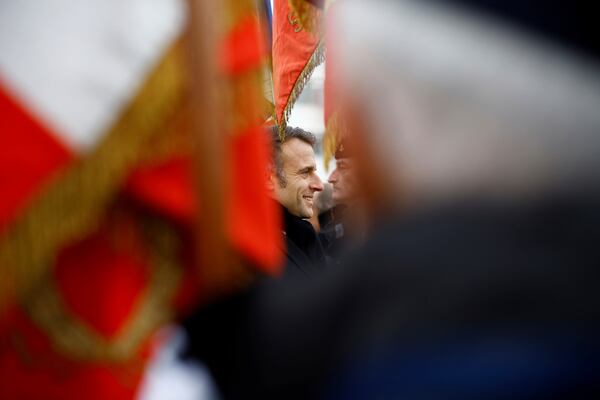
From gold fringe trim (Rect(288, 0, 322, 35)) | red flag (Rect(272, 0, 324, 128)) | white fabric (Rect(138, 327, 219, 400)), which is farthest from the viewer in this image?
red flag (Rect(272, 0, 324, 128))

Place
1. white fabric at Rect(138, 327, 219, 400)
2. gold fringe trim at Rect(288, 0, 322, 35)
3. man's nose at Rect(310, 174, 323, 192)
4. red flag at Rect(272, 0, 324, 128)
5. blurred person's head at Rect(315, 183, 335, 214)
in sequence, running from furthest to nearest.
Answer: blurred person's head at Rect(315, 183, 335, 214) < man's nose at Rect(310, 174, 323, 192) < red flag at Rect(272, 0, 324, 128) < gold fringe trim at Rect(288, 0, 322, 35) < white fabric at Rect(138, 327, 219, 400)

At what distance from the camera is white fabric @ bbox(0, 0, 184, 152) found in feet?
2.51

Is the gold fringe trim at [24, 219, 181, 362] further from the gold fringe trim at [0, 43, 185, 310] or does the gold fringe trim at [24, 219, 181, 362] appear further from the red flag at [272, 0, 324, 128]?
the red flag at [272, 0, 324, 128]

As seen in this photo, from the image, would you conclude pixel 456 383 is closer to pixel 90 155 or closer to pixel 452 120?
pixel 452 120

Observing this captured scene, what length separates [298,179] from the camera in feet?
9.82

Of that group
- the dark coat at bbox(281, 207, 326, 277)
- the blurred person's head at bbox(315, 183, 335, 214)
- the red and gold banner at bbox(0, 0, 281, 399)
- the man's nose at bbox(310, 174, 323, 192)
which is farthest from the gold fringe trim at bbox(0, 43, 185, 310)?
the blurred person's head at bbox(315, 183, 335, 214)

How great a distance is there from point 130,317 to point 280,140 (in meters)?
2.23

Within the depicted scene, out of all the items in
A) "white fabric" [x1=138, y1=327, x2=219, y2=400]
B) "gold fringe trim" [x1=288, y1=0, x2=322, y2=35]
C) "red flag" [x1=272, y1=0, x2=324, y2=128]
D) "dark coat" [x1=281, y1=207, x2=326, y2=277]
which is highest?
"red flag" [x1=272, y1=0, x2=324, y2=128]

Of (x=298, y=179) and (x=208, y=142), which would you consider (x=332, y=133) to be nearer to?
(x=208, y=142)

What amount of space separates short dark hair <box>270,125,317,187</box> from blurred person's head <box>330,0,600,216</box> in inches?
88.0

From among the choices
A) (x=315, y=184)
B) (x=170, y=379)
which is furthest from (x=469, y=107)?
(x=315, y=184)

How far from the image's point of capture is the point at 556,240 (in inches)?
21.6

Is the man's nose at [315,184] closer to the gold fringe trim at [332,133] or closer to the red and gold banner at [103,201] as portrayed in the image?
the gold fringe trim at [332,133]

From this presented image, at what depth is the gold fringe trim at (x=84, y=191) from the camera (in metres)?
0.74
